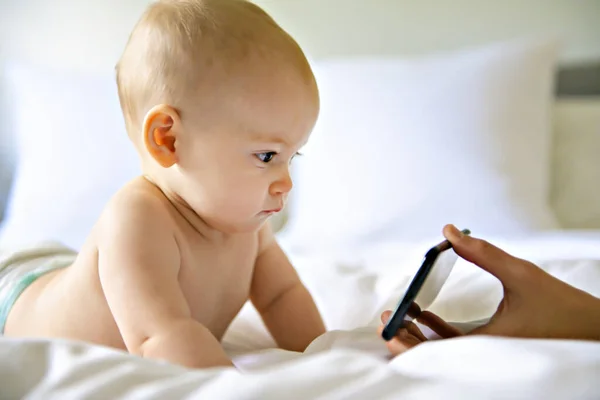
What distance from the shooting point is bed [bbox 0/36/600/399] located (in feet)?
3.19

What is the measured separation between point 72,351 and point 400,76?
126cm

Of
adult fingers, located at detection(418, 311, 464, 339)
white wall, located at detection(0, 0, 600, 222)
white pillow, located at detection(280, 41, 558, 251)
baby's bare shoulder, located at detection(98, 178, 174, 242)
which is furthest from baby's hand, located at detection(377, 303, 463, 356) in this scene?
white wall, located at detection(0, 0, 600, 222)

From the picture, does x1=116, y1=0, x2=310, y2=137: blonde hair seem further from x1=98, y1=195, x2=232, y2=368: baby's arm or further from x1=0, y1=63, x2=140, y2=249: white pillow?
x1=0, y1=63, x2=140, y2=249: white pillow

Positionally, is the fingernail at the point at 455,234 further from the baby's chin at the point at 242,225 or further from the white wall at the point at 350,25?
the white wall at the point at 350,25

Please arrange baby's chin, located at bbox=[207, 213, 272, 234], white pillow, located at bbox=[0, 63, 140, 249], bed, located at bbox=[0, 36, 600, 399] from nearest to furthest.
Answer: baby's chin, located at bbox=[207, 213, 272, 234] → bed, located at bbox=[0, 36, 600, 399] → white pillow, located at bbox=[0, 63, 140, 249]

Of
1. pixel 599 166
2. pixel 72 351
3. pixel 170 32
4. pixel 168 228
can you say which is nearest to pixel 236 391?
pixel 72 351

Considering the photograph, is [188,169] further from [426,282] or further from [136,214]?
[426,282]

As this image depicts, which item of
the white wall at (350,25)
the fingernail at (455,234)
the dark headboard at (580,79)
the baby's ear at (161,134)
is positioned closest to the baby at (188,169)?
the baby's ear at (161,134)

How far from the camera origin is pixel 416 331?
23.0 inches

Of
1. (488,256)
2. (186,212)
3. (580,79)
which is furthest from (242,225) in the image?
(580,79)

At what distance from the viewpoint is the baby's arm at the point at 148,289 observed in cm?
58

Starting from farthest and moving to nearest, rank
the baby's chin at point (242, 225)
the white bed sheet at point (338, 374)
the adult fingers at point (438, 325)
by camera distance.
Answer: the baby's chin at point (242, 225) → the adult fingers at point (438, 325) → the white bed sheet at point (338, 374)

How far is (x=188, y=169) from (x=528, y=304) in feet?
1.28

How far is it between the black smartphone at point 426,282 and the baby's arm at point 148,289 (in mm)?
183
